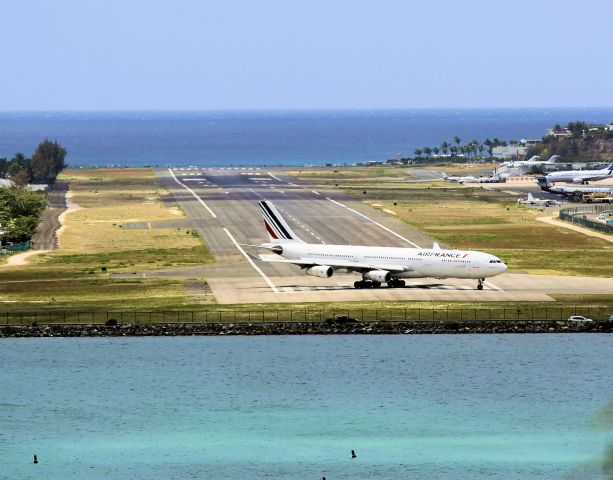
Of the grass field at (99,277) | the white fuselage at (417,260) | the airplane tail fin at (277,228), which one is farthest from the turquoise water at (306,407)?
the airplane tail fin at (277,228)

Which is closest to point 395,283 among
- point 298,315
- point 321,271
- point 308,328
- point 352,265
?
point 352,265

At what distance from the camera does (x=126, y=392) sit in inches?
4500

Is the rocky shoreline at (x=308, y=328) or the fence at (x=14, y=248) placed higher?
the fence at (x=14, y=248)

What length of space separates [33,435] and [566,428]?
38.8 meters

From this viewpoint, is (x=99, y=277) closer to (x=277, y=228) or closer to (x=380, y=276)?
(x=277, y=228)

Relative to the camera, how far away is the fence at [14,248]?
18862 cm

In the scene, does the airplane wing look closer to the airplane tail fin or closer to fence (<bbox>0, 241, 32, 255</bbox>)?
the airplane tail fin

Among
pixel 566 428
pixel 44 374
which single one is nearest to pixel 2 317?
pixel 44 374

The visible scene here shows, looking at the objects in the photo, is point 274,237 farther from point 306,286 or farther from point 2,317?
point 2,317

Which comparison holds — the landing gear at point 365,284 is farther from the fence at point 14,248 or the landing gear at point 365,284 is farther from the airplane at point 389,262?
the fence at point 14,248

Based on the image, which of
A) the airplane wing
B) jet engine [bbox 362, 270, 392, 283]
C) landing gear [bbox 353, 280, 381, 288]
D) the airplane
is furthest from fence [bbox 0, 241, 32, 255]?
jet engine [bbox 362, 270, 392, 283]

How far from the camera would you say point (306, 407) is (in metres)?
108

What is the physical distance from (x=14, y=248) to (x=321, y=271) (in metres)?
57.2

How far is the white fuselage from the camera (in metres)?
148
